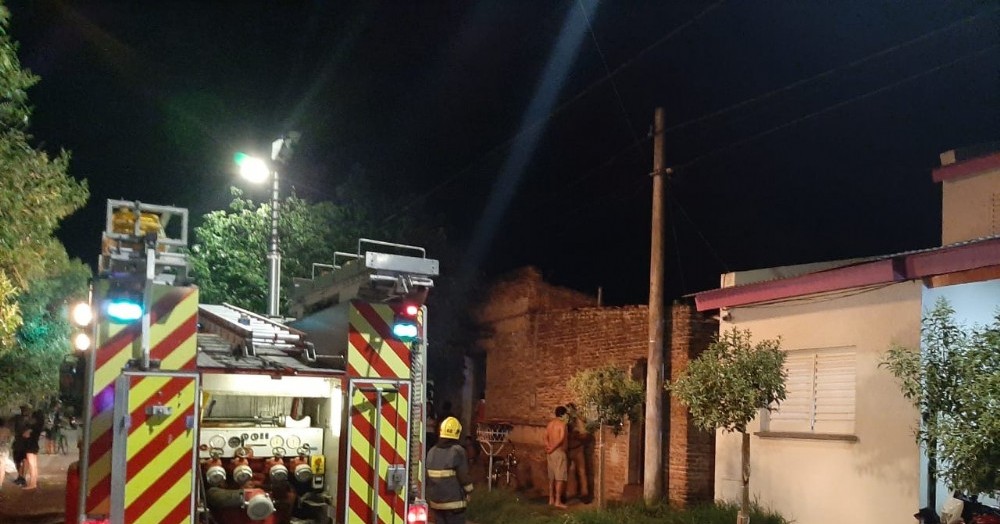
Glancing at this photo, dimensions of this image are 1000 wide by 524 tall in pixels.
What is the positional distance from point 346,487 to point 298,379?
0.96 metres

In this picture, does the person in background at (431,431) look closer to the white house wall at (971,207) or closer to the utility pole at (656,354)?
the utility pole at (656,354)

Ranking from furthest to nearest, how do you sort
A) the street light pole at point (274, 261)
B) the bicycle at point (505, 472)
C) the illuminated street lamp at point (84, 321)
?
the bicycle at point (505, 472)
the street light pole at point (274, 261)
the illuminated street lamp at point (84, 321)

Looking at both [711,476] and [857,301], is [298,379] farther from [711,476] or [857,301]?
[711,476]

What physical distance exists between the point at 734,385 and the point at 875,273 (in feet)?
6.54

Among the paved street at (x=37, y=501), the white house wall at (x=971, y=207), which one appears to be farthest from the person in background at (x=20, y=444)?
the white house wall at (x=971, y=207)

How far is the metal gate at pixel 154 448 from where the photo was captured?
4965mm

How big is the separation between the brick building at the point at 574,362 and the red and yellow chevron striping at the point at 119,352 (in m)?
7.24

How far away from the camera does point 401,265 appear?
591 cm

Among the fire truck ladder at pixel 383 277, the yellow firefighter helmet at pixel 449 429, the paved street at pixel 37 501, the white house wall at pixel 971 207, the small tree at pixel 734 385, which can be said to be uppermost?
the white house wall at pixel 971 207

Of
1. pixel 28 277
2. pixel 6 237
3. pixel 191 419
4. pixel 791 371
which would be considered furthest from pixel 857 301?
pixel 28 277

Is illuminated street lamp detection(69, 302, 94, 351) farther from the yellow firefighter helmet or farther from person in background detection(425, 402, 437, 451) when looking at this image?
person in background detection(425, 402, 437, 451)

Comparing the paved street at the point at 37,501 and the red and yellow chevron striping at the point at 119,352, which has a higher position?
the red and yellow chevron striping at the point at 119,352

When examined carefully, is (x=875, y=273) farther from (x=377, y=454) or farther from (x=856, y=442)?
(x=377, y=454)

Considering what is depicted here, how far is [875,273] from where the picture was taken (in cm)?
877
